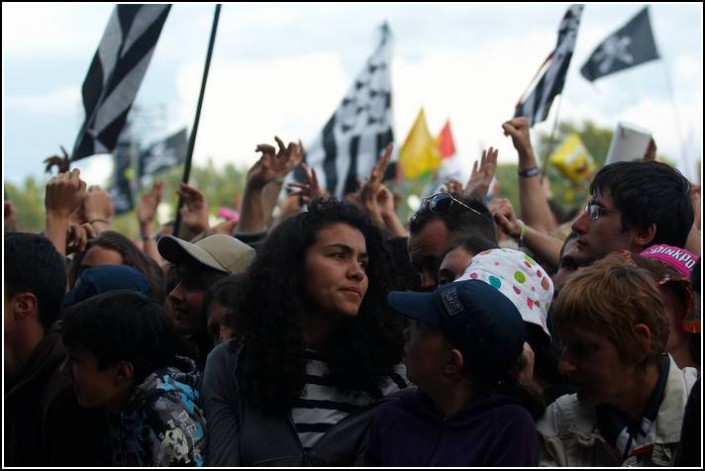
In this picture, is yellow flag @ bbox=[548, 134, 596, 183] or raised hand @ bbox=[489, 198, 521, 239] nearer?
raised hand @ bbox=[489, 198, 521, 239]

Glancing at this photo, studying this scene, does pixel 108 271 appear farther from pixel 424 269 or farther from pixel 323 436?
pixel 323 436

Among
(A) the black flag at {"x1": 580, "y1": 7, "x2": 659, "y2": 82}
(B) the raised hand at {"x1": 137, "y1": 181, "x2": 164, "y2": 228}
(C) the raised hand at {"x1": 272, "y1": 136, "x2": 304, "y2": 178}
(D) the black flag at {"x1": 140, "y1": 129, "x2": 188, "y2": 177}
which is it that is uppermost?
(A) the black flag at {"x1": 580, "y1": 7, "x2": 659, "y2": 82}

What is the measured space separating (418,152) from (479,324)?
10928 mm

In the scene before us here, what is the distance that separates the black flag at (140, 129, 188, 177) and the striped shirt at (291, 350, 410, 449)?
1361cm

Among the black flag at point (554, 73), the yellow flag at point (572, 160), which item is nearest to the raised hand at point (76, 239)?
the black flag at point (554, 73)

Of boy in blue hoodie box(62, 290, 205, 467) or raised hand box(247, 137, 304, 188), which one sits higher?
raised hand box(247, 137, 304, 188)

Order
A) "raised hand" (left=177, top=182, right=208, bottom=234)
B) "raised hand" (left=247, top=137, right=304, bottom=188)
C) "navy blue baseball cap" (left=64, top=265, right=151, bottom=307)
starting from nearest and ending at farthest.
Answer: "navy blue baseball cap" (left=64, top=265, right=151, bottom=307) → "raised hand" (left=247, top=137, right=304, bottom=188) → "raised hand" (left=177, top=182, right=208, bottom=234)

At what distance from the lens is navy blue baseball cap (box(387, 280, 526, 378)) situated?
318cm

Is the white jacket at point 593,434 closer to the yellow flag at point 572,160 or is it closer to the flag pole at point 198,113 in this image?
the flag pole at point 198,113

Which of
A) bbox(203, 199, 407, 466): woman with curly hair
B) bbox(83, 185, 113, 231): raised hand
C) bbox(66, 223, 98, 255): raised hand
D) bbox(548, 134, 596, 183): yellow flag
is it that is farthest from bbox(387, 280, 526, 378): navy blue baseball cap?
bbox(548, 134, 596, 183): yellow flag

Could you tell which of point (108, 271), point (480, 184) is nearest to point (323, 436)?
point (108, 271)

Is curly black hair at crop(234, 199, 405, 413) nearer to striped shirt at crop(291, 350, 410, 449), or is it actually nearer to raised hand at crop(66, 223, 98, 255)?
striped shirt at crop(291, 350, 410, 449)

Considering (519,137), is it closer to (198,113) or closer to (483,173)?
(483,173)

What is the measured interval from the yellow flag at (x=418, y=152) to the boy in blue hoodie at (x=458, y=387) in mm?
10671
